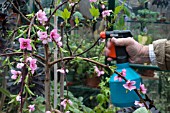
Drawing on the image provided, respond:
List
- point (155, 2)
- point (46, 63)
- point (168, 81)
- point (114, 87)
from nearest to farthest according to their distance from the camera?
1. point (46, 63)
2. point (114, 87)
3. point (168, 81)
4. point (155, 2)

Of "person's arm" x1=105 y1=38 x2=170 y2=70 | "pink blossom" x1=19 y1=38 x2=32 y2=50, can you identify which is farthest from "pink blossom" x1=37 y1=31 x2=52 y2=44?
"person's arm" x1=105 y1=38 x2=170 y2=70

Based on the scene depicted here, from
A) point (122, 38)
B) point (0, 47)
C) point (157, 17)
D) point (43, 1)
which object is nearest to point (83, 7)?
point (43, 1)

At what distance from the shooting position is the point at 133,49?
150 centimetres

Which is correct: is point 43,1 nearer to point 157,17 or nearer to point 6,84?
point 6,84

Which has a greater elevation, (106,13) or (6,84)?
(106,13)

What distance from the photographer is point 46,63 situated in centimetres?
131

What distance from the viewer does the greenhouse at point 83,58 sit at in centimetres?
124

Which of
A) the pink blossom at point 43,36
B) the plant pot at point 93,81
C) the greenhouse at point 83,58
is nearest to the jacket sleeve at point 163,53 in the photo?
the greenhouse at point 83,58

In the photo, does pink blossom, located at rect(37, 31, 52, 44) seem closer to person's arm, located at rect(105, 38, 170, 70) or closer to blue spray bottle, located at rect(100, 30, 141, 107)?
blue spray bottle, located at rect(100, 30, 141, 107)

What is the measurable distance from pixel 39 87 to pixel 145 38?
1.50m

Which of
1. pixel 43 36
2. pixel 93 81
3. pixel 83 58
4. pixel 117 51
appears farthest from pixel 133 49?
pixel 93 81

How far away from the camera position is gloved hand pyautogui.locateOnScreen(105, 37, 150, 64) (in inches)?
54.4

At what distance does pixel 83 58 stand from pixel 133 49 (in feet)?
0.98

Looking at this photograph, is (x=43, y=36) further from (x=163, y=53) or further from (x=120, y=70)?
(x=163, y=53)
